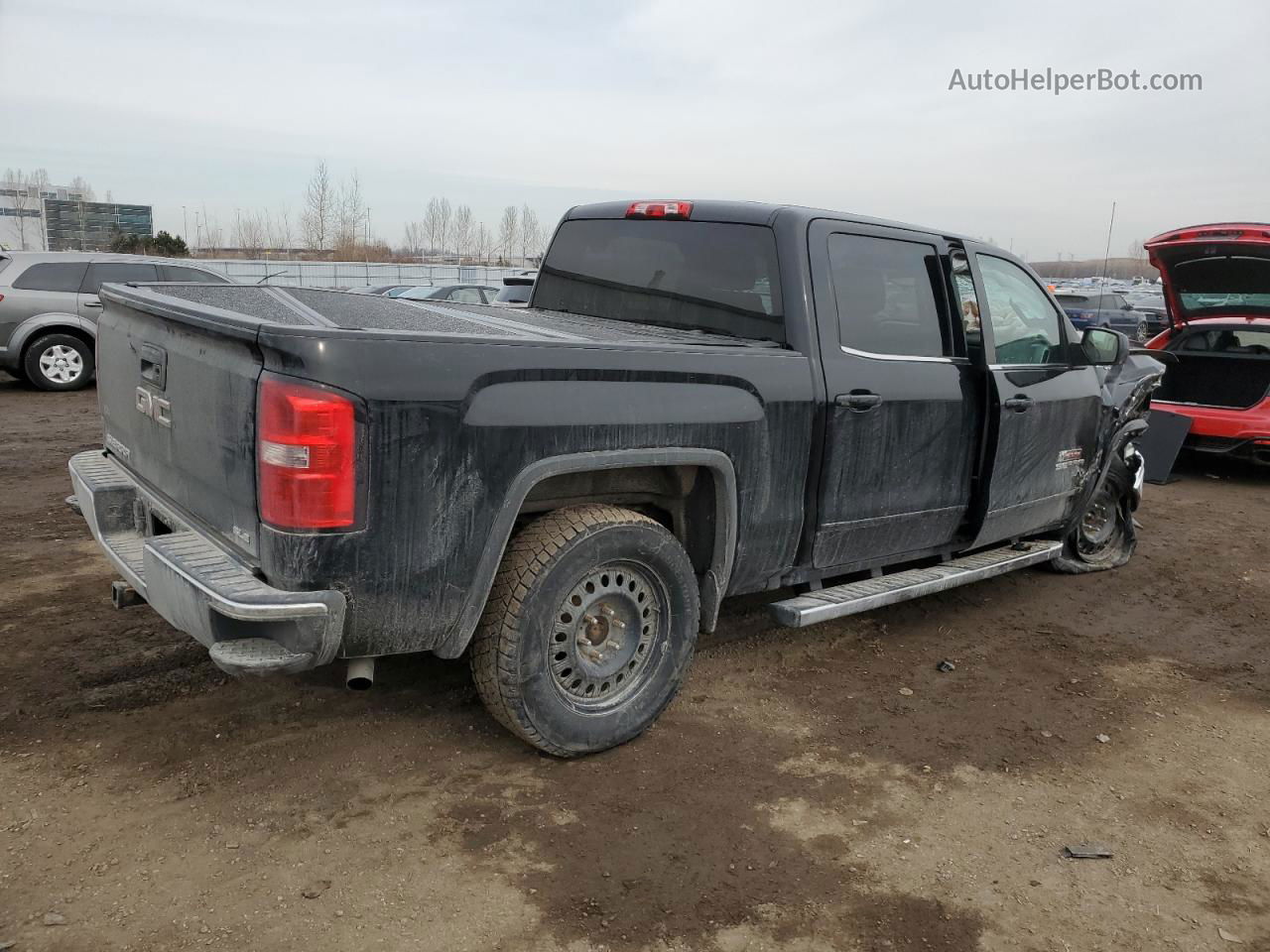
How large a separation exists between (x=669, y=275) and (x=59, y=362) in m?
11.0

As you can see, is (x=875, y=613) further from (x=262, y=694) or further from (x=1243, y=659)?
(x=262, y=694)

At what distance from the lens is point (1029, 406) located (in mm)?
4777

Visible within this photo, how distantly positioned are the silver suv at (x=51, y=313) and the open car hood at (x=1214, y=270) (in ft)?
34.4

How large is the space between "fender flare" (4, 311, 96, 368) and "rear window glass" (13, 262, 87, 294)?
1.15 feet

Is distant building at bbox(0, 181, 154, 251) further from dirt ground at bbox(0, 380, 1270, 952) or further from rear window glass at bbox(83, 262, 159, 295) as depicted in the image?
dirt ground at bbox(0, 380, 1270, 952)

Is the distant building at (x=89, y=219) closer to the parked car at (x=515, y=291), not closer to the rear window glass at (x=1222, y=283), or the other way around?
the parked car at (x=515, y=291)

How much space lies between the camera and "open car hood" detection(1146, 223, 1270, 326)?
796 cm

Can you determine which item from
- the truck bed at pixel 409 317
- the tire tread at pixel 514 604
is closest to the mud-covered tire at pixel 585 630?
the tire tread at pixel 514 604

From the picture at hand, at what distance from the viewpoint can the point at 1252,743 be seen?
392 cm

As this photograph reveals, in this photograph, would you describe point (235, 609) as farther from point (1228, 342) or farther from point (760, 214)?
point (1228, 342)

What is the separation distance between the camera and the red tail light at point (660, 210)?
4.32m

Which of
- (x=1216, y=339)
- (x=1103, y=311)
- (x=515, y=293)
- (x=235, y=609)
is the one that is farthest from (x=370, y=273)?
(x=235, y=609)

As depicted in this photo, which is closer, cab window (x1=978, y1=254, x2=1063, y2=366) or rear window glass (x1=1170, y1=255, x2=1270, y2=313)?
cab window (x1=978, y1=254, x2=1063, y2=366)

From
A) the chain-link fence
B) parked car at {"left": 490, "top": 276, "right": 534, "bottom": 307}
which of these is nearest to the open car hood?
parked car at {"left": 490, "top": 276, "right": 534, "bottom": 307}
